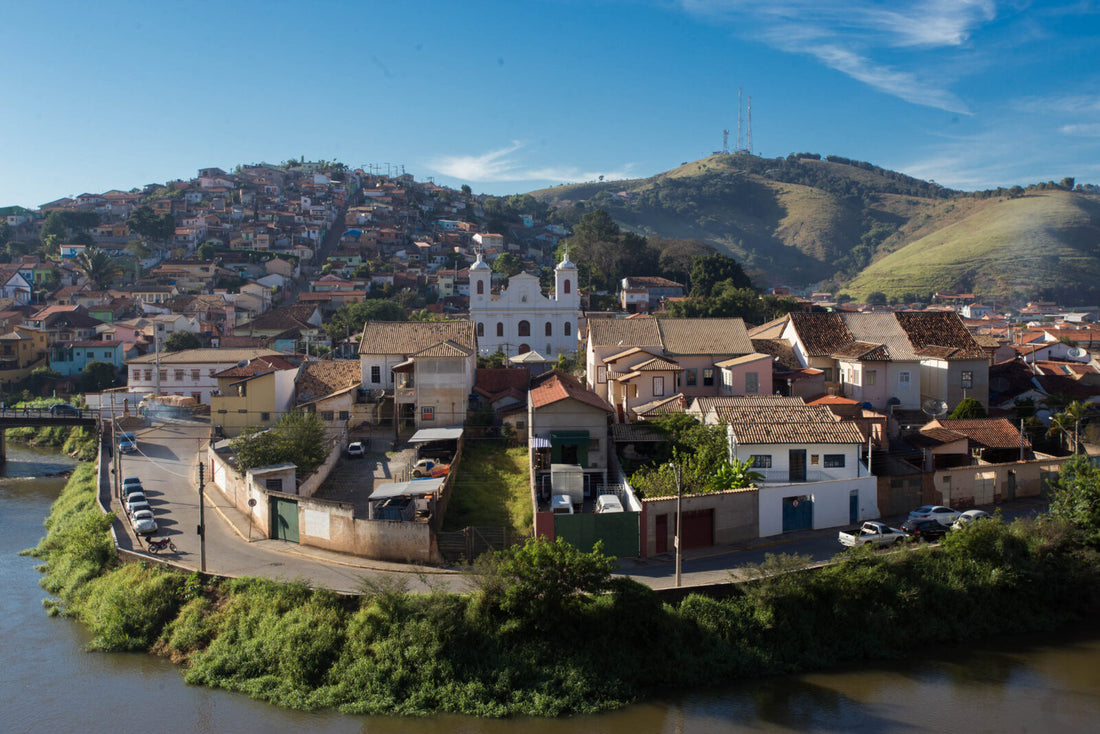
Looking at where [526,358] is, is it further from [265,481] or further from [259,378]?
[265,481]

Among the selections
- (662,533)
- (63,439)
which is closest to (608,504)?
(662,533)

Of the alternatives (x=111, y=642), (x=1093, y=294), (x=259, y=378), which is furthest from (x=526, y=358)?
(x=1093, y=294)

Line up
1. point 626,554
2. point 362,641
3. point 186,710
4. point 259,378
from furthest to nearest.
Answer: point 259,378
point 626,554
point 362,641
point 186,710

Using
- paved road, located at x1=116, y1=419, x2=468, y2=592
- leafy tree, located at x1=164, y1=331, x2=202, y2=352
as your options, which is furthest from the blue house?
paved road, located at x1=116, y1=419, x2=468, y2=592

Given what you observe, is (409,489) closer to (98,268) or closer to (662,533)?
(662,533)

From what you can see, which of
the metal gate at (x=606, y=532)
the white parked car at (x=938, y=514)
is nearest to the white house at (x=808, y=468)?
the white parked car at (x=938, y=514)

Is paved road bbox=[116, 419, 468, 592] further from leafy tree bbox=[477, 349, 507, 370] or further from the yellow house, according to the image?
leafy tree bbox=[477, 349, 507, 370]

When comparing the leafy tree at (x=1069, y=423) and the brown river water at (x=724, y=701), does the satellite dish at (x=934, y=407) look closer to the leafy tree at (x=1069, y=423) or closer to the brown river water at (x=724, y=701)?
the leafy tree at (x=1069, y=423)
